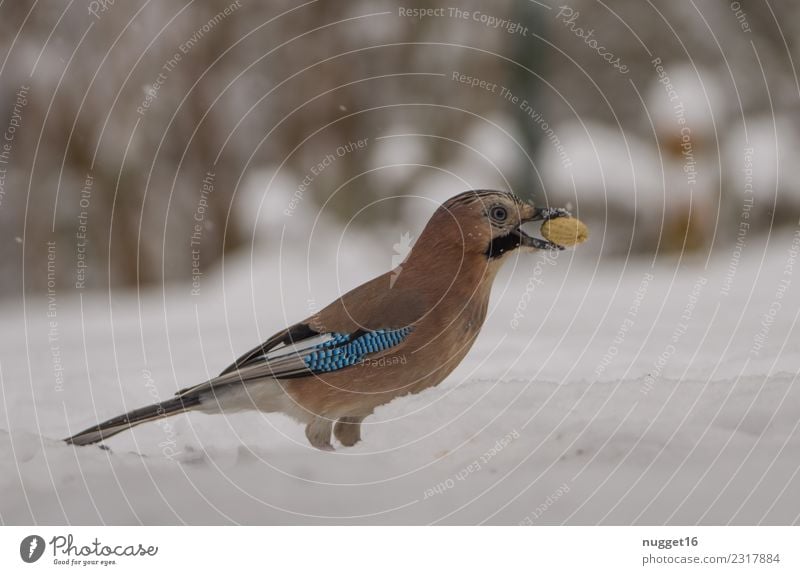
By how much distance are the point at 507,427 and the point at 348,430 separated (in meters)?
0.33

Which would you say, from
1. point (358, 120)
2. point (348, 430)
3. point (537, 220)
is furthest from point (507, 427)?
point (358, 120)

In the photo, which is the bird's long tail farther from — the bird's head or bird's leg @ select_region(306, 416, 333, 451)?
the bird's head

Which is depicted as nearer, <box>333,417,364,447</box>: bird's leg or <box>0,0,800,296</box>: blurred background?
<box>333,417,364,447</box>: bird's leg

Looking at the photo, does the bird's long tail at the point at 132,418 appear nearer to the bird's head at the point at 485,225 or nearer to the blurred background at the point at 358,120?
the blurred background at the point at 358,120

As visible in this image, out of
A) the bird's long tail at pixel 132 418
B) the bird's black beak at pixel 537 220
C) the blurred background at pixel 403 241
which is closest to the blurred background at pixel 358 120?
the blurred background at pixel 403 241

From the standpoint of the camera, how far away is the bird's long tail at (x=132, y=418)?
169 centimetres

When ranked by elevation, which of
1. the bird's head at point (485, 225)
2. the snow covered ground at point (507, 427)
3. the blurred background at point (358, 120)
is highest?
the blurred background at point (358, 120)

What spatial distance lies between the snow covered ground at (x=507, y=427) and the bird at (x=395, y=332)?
0.04 meters

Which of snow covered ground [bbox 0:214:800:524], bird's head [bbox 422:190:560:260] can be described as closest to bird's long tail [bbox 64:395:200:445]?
snow covered ground [bbox 0:214:800:524]

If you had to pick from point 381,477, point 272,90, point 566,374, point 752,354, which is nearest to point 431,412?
point 381,477

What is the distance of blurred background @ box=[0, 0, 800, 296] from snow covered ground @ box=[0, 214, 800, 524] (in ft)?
0.50

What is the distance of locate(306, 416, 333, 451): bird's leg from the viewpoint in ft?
5.48

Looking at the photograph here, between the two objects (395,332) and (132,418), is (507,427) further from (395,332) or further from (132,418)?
(132,418)
